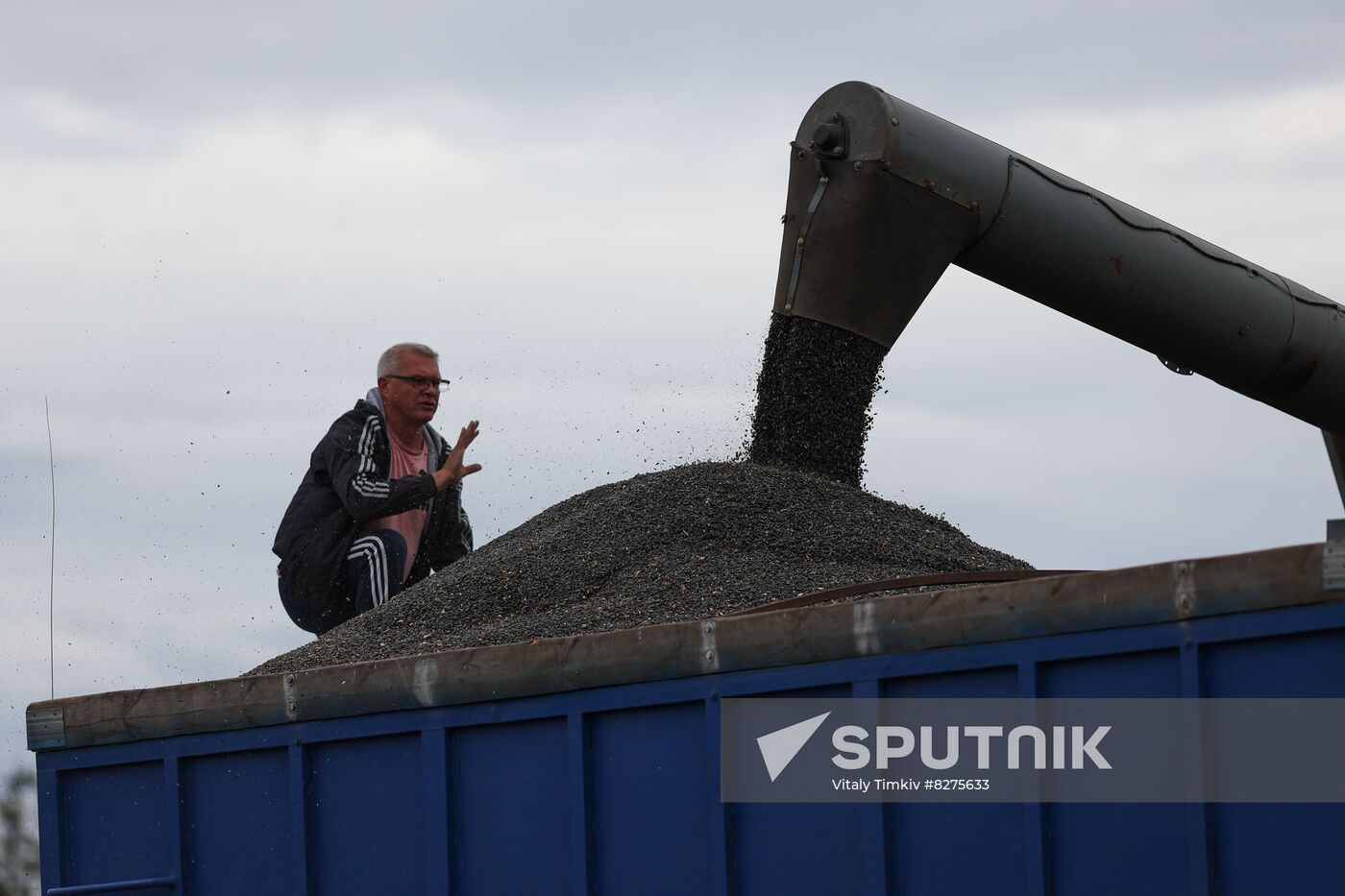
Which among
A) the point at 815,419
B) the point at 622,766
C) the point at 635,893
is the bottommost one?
the point at 635,893

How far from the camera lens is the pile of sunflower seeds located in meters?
5.23

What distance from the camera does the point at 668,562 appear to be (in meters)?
5.72

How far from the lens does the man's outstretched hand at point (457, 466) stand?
293 inches

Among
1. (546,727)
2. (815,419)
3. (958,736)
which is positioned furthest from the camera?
(815,419)

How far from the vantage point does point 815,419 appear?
6.55 m

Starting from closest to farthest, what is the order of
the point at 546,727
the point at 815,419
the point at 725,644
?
1. the point at 725,644
2. the point at 546,727
3. the point at 815,419

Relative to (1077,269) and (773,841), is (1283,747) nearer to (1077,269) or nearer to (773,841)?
(773,841)

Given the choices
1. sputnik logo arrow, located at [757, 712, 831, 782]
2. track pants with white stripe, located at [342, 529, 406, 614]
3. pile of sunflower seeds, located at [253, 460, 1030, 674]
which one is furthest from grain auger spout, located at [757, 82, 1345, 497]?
track pants with white stripe, located at [342, 529, 406, 614]

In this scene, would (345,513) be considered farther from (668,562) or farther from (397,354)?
(668,562)

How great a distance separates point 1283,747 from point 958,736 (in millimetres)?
686

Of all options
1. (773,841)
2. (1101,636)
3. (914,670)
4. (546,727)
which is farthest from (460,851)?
(1101,636)

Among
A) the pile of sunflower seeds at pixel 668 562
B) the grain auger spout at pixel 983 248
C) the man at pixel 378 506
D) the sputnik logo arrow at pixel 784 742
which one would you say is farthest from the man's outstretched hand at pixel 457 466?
the sputnik logo arrow at pixel 784 742

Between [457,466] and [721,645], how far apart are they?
3789 millimetres

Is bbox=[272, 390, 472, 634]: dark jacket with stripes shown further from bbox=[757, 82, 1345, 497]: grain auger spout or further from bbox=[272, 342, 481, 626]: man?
bbox=[757, 82, 1345, 497]: grain auger spout
